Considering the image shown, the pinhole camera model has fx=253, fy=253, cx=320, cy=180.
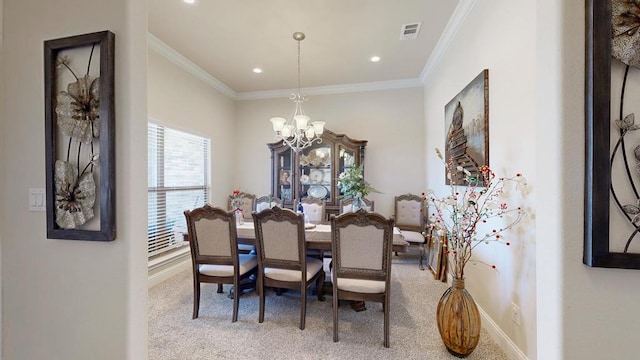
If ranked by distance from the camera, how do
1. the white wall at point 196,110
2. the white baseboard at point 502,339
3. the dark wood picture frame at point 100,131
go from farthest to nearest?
the white wall at point 196,110 < the white baseboard at point 502,339 < the dark wood picture frame at point 100,131

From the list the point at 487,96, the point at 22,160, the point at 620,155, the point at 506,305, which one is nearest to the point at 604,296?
the point at 620,155

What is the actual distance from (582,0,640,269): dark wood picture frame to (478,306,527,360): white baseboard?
55.7 inches

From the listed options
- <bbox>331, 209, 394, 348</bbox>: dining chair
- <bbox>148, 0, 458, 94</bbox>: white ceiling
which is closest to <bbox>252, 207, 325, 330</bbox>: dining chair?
<bbox>331, 209, 394, 348</bbox>: dining chair

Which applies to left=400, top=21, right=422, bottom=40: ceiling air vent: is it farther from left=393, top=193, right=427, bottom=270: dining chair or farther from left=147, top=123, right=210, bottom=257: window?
left=147, top=123, right=210, bottom=257: window

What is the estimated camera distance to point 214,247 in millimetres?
2363

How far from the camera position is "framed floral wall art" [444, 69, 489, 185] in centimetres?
220

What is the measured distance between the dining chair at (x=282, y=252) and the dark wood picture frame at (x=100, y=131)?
1139mm

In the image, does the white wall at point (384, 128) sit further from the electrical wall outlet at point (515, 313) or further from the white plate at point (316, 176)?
the electrical wall outlet at point (515, 313)

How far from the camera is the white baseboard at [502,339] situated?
5.83 feet

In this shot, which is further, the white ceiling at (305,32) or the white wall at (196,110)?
the white wall at (196,110)

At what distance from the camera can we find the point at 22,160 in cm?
128

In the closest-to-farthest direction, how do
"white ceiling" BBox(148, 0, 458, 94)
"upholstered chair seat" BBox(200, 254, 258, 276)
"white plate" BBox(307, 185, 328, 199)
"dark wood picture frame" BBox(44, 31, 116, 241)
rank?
"dark wood picture frame" BBox(44, 31, 116, 241), "upholstered chair seat" BBox(200, 254, 258, 276), "white ceiling" BBox(148, 0, 458, 94), "white plate" BBox(307, 185, 328, 199)

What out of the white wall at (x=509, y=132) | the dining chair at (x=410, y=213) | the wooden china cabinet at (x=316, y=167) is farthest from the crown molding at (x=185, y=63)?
the dining chair at (x=410, y=213)

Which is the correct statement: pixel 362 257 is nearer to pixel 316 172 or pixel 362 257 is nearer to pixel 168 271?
pixel 316 172
